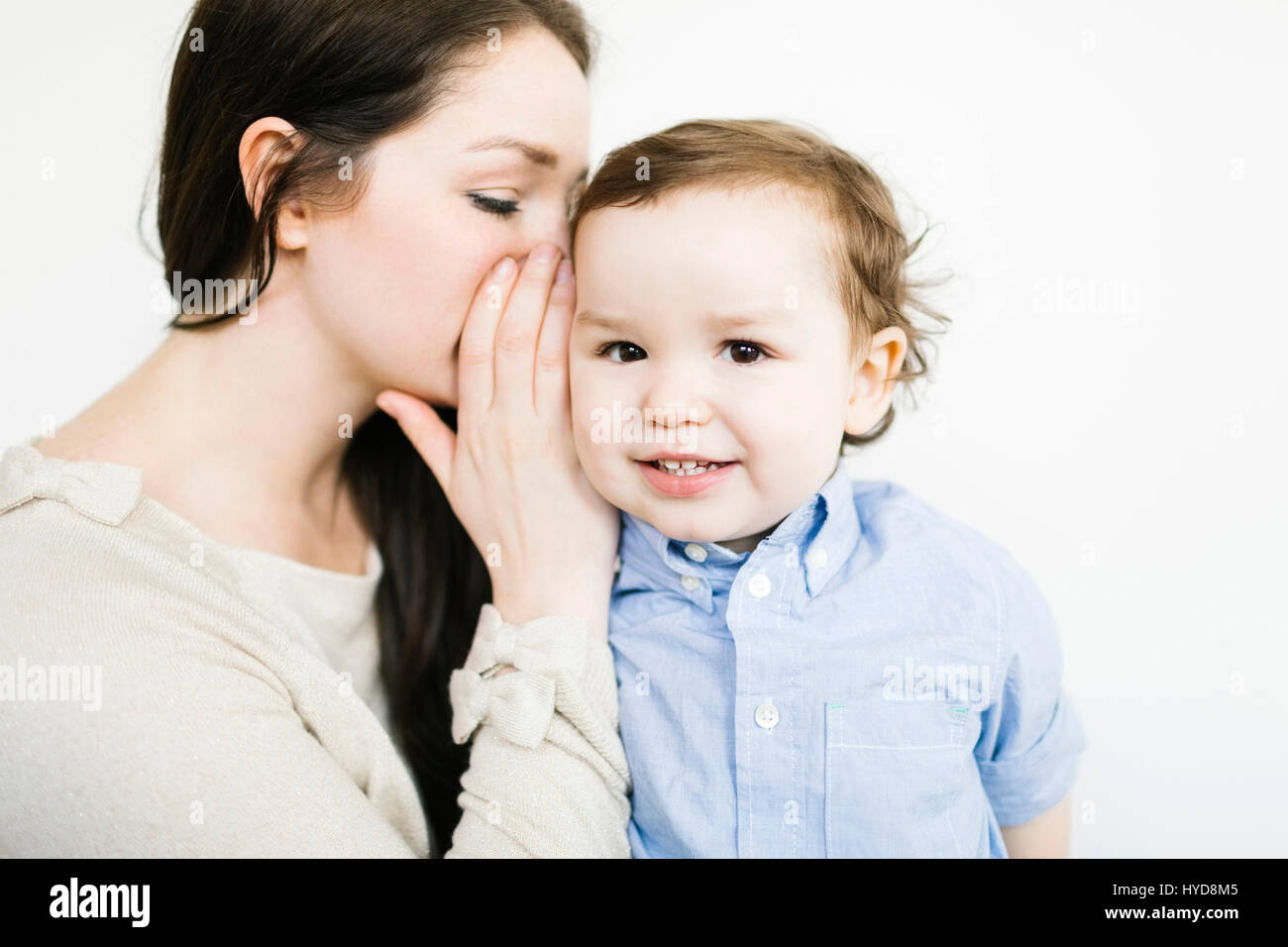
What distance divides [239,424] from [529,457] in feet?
1.49

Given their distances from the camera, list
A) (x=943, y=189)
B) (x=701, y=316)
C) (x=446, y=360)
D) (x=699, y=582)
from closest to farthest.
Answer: (x=701, y=316) → (x=699, y=582) → (x=446, y=360) → (x=943, y=189)

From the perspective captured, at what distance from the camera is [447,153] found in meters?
1.48

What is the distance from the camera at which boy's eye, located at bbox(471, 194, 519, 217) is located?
60.0 inches

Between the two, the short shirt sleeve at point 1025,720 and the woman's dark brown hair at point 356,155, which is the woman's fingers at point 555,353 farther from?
the short shirt sleeve at point 1025,720

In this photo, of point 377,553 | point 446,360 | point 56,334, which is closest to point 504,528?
point 446,360

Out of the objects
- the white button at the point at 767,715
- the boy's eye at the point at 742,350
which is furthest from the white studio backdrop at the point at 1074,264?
the white button at the point at 767,715

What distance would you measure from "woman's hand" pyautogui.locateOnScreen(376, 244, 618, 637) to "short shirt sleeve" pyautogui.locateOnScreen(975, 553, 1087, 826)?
0.57m

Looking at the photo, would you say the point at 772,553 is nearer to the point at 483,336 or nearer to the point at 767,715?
the point at 767,715

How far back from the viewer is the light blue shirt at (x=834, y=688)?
4.47 feet

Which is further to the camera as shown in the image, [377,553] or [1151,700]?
[1151,700]

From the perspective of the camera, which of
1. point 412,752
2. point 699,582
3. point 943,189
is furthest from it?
point 943,189
